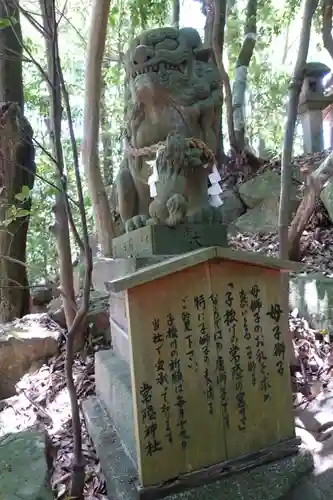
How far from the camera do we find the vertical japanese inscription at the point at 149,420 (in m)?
1.99

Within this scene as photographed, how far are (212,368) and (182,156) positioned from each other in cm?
133

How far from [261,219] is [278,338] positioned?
4488 mm

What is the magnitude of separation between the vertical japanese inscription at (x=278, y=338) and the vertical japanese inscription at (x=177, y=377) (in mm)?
534

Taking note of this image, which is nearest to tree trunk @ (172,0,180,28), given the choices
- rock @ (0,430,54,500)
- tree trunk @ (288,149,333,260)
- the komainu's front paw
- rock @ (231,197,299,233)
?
rock @ (231,197,299,233)

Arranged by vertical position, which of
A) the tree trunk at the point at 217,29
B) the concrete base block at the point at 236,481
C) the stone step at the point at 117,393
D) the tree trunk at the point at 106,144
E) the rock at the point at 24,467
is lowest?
the concrete base block at the point at 236,481

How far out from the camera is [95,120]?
4.61 m

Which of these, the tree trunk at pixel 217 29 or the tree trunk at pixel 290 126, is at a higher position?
the tree trunk at pixel 217 29

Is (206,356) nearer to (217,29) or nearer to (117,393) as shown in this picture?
(117,393)

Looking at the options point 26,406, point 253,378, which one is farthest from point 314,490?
point 26,406

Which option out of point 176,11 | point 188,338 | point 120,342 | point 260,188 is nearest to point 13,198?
point 120,342

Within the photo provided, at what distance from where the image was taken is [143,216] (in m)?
2.92

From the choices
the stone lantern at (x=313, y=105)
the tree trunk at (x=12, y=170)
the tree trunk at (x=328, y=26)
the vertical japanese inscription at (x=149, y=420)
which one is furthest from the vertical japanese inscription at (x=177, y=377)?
the stone lantern at (x=313, y=105)

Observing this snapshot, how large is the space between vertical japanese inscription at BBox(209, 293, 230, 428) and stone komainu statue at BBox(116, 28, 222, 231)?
72cm

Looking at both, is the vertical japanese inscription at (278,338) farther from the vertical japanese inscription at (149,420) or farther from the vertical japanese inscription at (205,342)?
the vertical japanese inscription at (149,420)
